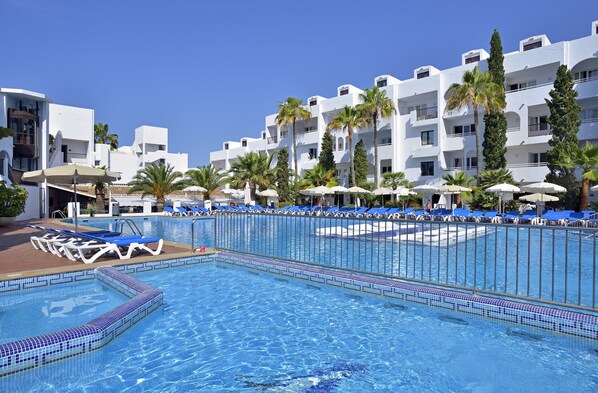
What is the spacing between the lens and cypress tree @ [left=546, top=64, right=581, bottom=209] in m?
25.5

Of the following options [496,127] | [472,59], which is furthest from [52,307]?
[472,59]

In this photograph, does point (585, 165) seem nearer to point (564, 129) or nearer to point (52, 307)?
point (564, 129)

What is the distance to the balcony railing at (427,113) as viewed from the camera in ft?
112

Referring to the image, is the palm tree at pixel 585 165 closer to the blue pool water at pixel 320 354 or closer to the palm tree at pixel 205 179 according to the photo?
the blue pool water at pixel 320 354

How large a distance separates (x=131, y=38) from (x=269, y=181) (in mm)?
20759

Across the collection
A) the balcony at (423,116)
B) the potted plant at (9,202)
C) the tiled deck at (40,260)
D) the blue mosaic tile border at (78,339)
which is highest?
the balcony at (423,116)

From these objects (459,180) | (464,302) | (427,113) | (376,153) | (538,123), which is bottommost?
(464,302)

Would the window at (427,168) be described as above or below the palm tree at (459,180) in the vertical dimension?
above

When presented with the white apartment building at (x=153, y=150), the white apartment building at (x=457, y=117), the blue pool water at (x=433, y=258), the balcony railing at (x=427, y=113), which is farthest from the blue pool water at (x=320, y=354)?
the white apartment building at (x=153, y=150)

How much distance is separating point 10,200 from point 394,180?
1061 inches

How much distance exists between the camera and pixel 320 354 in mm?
4941

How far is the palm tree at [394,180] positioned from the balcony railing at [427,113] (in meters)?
5.37

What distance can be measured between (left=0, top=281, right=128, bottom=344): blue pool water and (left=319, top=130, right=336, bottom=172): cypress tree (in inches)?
1301

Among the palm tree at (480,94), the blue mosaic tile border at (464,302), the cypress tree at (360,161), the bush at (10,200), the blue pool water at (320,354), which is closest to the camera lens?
the blue pool water at (320,354)
